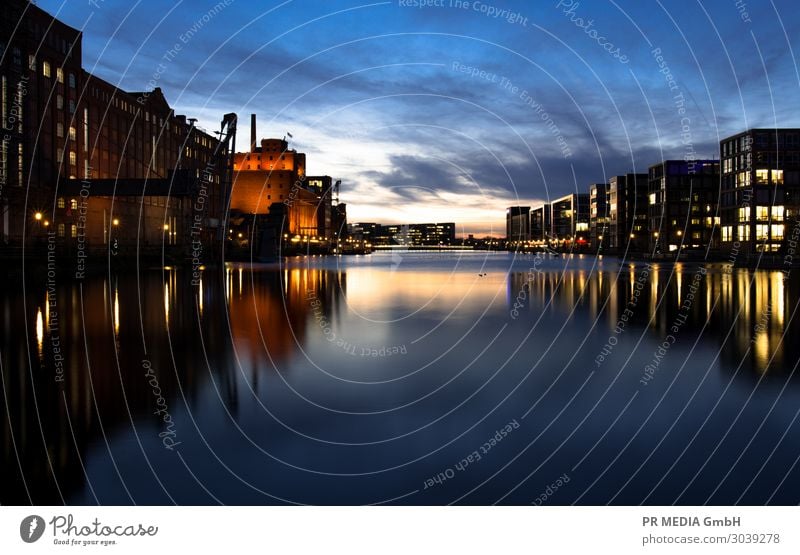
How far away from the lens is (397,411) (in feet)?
38.3

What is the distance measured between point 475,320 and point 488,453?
16.3 m


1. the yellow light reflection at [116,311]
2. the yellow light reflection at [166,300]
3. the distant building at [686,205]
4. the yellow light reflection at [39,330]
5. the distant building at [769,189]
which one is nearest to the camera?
the yellow light reflection at [39,330]

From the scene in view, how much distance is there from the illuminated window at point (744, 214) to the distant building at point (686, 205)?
33086 millimetres

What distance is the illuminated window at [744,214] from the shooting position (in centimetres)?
11438

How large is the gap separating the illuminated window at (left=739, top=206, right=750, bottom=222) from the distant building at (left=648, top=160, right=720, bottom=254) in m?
33.1

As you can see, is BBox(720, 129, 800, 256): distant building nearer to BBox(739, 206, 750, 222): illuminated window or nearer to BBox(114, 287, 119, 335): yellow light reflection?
BBox(739, 206, 750, 222): illuminated window

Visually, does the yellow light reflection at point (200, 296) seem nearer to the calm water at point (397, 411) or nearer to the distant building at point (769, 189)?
the calm water at point (397, 411)

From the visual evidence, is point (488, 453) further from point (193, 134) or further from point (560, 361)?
point (193, 134)

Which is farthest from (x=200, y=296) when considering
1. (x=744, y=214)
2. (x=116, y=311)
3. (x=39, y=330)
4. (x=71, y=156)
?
(x=744, y=214)

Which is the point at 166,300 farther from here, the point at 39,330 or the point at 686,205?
the point at 686,205
